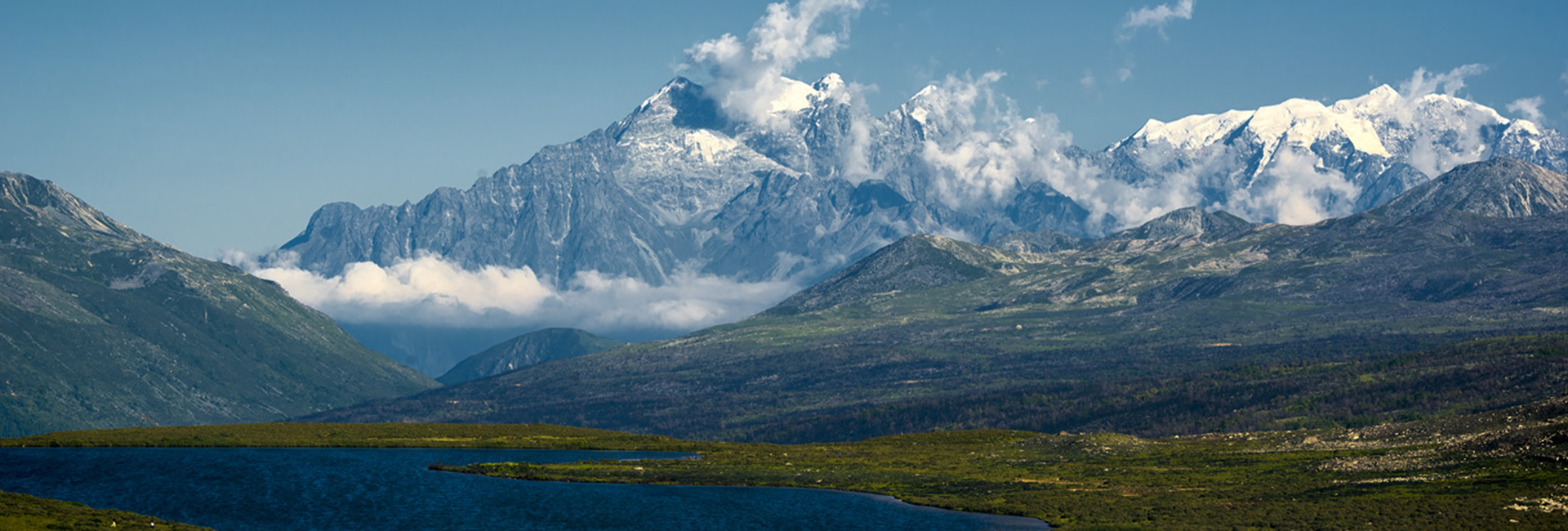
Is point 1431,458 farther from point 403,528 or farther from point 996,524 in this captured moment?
point 403,528

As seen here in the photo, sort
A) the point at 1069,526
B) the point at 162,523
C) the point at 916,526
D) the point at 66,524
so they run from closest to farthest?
the point at 66,524 < the point at 162,523 < the point at 1069,526 < the point at 916,526

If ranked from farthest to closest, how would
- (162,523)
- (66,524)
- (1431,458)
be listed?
(1431,458) < (162,523) < (66,524)

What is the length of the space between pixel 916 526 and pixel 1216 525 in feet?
122

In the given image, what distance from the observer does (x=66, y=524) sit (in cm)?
13750

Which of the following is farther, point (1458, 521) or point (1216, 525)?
point (1216, 525)

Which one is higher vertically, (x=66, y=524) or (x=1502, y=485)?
(x=66, y=524)

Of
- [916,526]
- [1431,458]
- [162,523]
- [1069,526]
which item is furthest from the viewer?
[1431,458]

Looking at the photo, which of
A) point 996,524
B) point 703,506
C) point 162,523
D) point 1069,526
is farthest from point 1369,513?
point 162,523

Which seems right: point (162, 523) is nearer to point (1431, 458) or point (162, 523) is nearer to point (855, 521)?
point (855, 521)

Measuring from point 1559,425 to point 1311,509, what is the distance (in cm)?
4581

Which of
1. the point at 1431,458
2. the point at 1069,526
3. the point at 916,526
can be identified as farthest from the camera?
the point at 1431,458

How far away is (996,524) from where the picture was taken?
561 feet

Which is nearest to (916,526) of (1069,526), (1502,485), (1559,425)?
(1069,526)

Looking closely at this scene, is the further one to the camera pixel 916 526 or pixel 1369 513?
pixel 916 526
